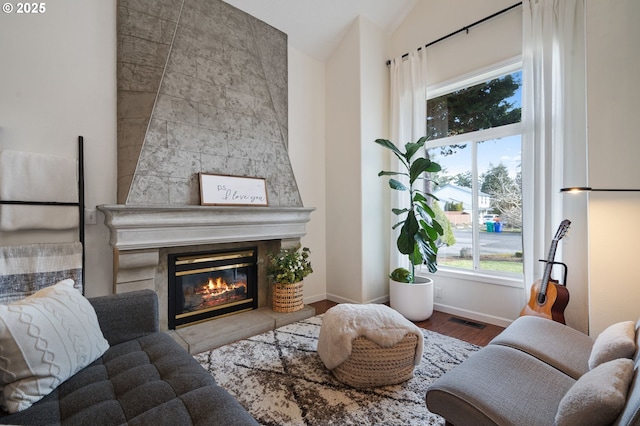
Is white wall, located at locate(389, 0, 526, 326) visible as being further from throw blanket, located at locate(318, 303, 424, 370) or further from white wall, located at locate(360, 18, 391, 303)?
throw blanket, located at locate(318, 303, 424, 370)

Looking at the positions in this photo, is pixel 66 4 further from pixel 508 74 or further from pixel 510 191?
pixel 510 191

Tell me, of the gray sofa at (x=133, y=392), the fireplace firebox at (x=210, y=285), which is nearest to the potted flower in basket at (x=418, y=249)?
the fireplace firebox at (x=210, y=285)

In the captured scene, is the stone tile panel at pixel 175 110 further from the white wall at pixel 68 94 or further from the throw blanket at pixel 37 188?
the throw blanket at pixel 37 188

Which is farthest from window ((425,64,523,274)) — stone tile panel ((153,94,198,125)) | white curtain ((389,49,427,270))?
stone tile panel ((153,94,198,125))

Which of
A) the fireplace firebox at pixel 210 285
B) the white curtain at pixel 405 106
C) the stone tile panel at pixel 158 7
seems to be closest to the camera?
the stone tile panel at pixel 158 7

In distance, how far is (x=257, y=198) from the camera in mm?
3295

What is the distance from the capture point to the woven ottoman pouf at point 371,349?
76.1 inches

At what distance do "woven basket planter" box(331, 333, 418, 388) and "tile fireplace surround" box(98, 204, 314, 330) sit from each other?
1705 mm

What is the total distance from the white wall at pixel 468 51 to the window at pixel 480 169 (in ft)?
0.55

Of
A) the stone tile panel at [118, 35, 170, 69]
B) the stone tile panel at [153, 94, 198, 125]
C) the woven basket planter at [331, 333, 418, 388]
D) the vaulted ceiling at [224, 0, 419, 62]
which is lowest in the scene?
the woven basket planter at [331, 333, 418, 388]

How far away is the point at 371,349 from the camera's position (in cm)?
193

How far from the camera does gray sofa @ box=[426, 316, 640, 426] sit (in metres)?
0.89
